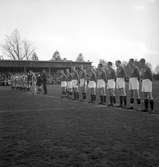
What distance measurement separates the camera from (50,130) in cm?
807

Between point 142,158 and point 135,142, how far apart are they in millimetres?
1260

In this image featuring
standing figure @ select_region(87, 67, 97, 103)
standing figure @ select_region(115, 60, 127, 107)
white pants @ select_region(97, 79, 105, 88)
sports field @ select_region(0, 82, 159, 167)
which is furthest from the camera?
standing figure @ select_region(87, 67, 97, 103)

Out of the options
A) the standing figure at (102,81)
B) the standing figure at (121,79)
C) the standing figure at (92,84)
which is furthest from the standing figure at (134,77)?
the standing figure at (92,84)

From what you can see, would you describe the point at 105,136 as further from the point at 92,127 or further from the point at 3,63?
the point at 3,63

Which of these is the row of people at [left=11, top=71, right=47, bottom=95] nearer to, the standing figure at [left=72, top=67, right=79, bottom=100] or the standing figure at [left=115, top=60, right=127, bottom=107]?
the standing figure at [left=72, top=67, right=79, bottom=100]

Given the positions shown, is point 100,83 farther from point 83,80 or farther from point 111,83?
point 83,80

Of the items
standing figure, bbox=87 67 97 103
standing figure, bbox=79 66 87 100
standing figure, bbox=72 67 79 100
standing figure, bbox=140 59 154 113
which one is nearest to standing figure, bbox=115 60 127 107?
standing figure, bbox=140 59 154 113

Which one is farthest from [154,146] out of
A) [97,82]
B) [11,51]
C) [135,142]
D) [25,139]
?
[11,51]

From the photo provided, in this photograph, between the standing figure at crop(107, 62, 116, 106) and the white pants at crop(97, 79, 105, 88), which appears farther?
the white pants at crop(97, 79, 105, 88)

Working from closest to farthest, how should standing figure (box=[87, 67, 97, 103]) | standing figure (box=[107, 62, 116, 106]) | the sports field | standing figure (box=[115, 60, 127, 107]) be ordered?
the sports field < standing figure (box=[115, 60, 127, 107]) < standing figure (box=[107, 62, 116, 106]) < standing figure (box=[87, 67, 97, 103])

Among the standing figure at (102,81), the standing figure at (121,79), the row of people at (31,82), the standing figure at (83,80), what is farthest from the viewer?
the row of people at (31,82)

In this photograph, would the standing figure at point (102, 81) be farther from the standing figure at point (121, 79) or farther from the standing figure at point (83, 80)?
the standing figure at point (83, 80)

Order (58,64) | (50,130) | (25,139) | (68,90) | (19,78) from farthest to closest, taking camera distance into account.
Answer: (58,64) → (19,78) → (68,90) → (50,130) → (25,139)

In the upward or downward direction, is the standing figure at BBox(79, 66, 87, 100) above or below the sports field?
above
